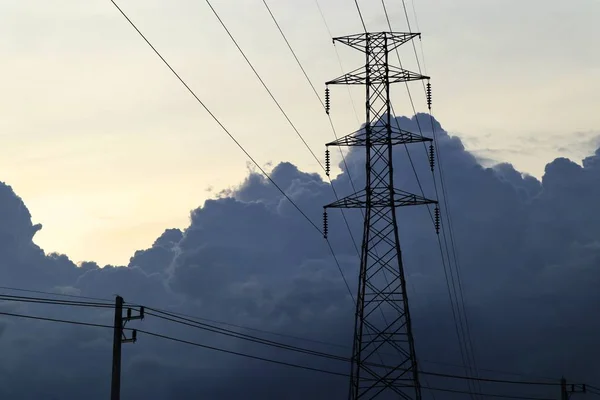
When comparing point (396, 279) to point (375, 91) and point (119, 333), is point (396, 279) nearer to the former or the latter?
point (375, 91)

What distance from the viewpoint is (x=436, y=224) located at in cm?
7875

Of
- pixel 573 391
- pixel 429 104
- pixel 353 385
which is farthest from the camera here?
pixel 573 391

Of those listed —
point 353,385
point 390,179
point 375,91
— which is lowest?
point 353,385

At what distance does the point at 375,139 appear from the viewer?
73.5m

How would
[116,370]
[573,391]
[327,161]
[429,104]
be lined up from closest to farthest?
[116,370]
[327,161]
[429,104]
[573,391]

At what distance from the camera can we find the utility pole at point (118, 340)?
58031 millimetres

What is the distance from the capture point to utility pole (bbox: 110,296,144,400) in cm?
5803

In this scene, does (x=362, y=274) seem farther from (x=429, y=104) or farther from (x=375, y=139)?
(x=429, y=104)

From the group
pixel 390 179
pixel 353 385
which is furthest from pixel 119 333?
pixel 390 179

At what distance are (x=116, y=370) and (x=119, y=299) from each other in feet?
12.0

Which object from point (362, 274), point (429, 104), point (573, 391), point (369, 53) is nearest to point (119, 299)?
point (362, 274)

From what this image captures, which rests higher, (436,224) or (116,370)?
(436,224)

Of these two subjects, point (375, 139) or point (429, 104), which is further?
point (429, 104)

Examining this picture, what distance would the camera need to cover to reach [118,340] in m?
59.3
